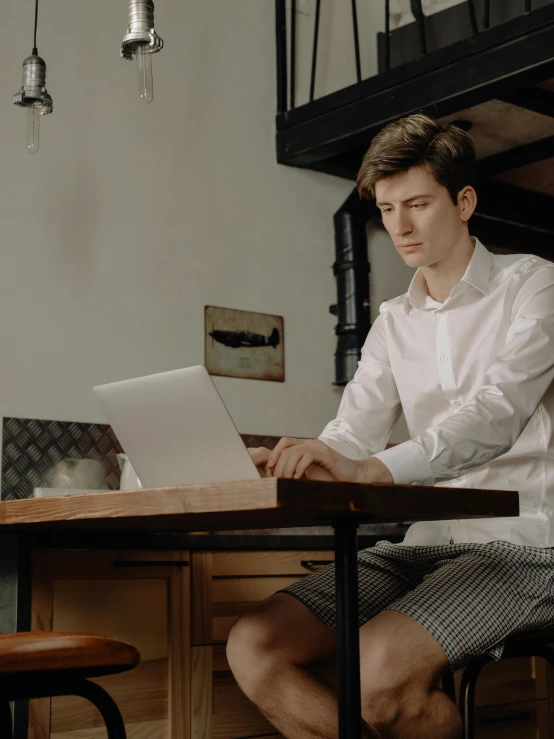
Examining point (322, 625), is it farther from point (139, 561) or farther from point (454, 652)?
point (139, 561)

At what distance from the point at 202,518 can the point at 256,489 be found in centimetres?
22

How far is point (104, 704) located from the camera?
1461 millimetres

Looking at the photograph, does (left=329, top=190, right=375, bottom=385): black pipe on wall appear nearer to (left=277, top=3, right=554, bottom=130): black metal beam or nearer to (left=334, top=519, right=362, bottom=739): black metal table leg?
(left=277, top=3, right=554, bottom=130): black metal beam

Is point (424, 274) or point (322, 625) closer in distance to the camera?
point (322, 625)

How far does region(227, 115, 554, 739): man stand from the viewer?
1725 millimetres

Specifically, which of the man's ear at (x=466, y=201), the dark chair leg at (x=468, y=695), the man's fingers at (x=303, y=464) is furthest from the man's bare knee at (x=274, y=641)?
the man's ear at (x=466, y=201)

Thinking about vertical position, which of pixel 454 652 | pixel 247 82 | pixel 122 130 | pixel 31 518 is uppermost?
pixel 247 82

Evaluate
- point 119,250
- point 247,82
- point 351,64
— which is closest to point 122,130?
point 119,250

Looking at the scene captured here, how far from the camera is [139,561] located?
2.30 m

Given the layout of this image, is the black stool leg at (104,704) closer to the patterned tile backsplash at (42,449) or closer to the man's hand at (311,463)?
the man's hand at (311,463)

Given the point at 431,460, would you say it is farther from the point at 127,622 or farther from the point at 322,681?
the point at 127,622

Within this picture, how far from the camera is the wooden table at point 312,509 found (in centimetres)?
129

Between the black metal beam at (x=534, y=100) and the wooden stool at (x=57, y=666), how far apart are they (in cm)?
257

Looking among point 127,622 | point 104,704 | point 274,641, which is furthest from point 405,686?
point 127,622
